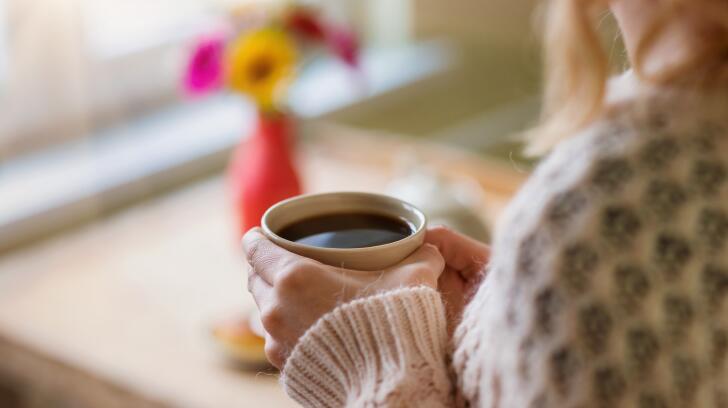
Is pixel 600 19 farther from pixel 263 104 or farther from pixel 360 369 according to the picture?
pixel 263 104

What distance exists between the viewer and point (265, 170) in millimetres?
1318

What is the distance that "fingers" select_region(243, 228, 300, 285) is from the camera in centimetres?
53

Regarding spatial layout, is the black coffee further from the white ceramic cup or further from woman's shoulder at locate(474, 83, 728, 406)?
woman's shoulder at locate(474, 83, 728, 406)

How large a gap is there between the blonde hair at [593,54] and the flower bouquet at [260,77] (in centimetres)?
77

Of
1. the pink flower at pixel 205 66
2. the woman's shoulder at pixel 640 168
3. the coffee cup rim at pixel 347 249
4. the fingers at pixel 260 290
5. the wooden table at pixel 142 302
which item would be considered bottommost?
the wooden table at pixel 142 302

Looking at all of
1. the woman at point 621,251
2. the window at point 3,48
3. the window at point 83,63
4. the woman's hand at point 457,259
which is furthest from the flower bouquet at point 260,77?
the woman at point 621,251

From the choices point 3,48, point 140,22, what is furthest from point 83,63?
point 140,22

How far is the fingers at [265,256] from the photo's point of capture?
53 cm

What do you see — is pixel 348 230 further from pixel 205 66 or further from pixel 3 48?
pixel 3 48

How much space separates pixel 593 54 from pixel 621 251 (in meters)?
0.12

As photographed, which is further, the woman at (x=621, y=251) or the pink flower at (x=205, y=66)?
the pink flower at (x=205, y=66)

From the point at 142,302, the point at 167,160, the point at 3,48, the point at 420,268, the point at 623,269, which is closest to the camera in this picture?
the point at 623,269

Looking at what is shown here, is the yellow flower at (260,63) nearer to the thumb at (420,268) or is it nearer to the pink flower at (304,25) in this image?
the pink flower at (304,25)

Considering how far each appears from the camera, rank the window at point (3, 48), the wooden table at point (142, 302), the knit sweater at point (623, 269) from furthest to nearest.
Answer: the window at point (3, 48)
the wooden table at point (142, 302)
the knit sweater at point (623, 269)
